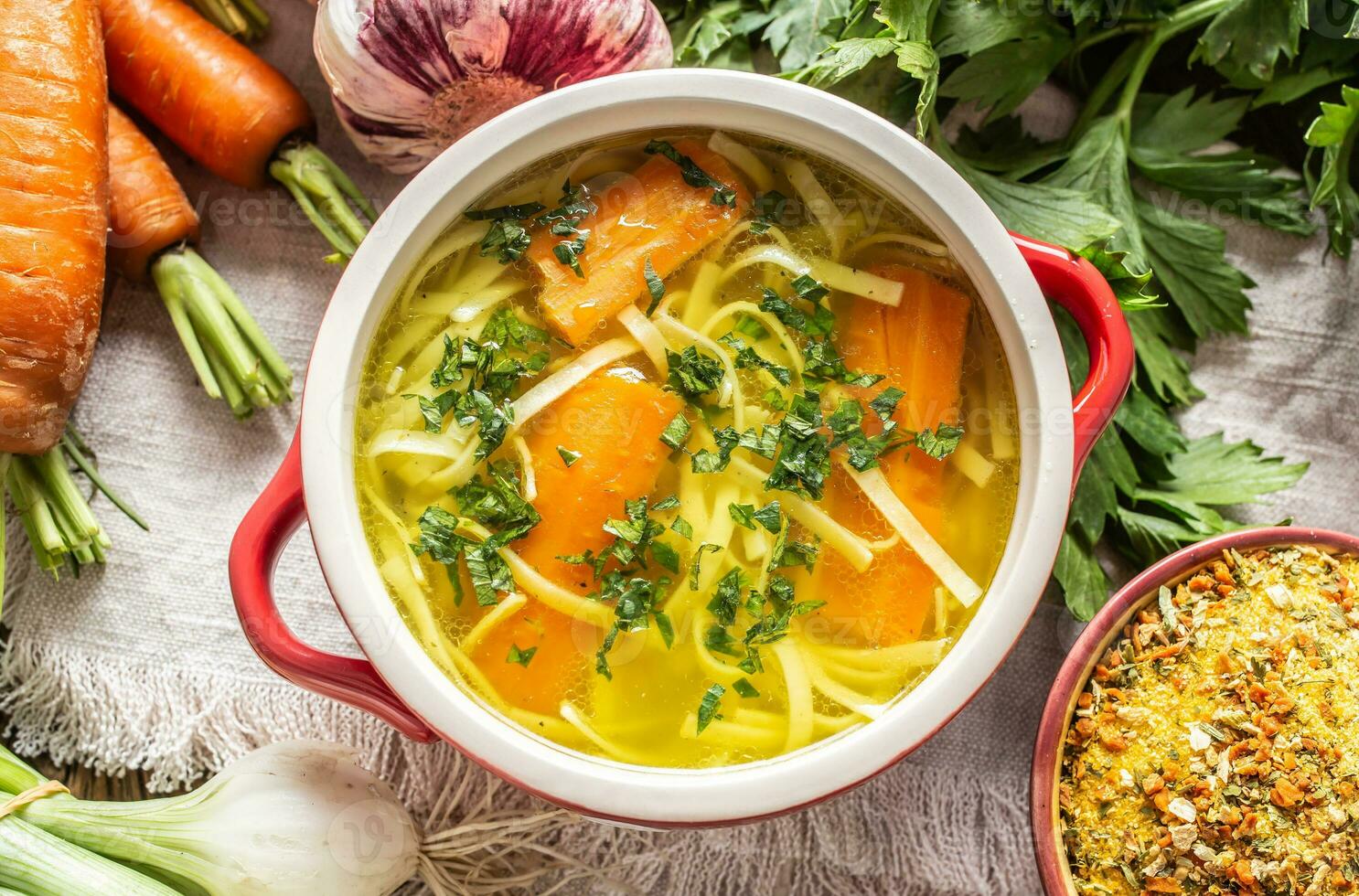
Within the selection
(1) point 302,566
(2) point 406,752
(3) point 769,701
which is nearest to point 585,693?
(3) point 769,701

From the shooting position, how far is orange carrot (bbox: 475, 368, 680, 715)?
4.97ft

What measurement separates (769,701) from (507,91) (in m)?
1.09

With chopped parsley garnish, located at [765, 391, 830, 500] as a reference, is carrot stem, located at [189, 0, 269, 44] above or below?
above

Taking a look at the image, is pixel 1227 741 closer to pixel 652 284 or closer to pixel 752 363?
pixel 752 363

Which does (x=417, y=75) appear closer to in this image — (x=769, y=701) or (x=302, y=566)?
(x=302, y=566)

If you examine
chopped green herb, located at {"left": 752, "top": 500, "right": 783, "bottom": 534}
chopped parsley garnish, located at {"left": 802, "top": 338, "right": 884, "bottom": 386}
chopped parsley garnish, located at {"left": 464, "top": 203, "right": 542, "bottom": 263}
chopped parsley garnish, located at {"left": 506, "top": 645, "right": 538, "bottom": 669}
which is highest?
chopped parsley garnish, located at {"left": 464, "top": 203, "right": 542, "bottom": 263}

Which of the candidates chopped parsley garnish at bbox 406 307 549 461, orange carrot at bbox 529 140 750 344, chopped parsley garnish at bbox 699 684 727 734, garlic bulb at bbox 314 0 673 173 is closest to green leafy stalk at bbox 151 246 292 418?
garlic bulb at bbox 314 0 673 173

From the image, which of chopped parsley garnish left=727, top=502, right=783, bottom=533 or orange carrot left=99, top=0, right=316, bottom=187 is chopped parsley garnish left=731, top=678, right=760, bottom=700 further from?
orange carrot left=99, top=0, right=316, bottom=187

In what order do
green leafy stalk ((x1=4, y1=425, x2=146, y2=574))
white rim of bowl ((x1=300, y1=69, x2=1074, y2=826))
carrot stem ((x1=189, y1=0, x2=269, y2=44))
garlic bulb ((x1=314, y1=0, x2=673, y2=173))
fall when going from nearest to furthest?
white rim of bowl ((x1=300, y1=69, x2=1074, y2=826)) < garlic bulb ((x1=314, y1=0, x2=673, y2=173)) < green leafy stalk ((x1=4, y1=425, x2=146, y2=574)) < carrot stem ((x1=189, y1=0, x2=269, y2=44))

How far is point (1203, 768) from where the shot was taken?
163 centimetres

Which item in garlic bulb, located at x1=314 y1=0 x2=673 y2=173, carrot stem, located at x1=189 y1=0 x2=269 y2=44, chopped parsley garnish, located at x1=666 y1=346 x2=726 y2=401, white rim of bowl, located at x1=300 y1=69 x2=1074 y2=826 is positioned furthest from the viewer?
carrot stem, located at x1=189 y1=0 x2=269 y2=44

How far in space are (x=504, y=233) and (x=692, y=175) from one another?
292mm

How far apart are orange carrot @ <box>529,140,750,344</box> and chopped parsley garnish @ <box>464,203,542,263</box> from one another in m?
0.02

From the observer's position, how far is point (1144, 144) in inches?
77.2
